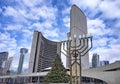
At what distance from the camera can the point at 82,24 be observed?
9562 cm

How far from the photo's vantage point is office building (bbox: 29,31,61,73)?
324ft

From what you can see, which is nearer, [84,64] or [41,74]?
[41,74]

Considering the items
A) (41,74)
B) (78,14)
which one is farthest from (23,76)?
(78,14)

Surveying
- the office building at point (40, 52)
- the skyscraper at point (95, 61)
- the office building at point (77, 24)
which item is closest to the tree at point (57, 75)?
the office building at point (77, 24)

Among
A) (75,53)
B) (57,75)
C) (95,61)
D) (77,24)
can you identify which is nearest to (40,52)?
(77,24)

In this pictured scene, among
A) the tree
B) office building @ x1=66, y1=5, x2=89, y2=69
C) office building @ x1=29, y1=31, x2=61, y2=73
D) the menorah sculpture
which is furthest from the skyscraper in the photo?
the menorah sculpture

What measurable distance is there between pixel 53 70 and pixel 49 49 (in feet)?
260

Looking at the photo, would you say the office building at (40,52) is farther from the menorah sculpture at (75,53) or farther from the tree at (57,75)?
the menorah sculpture at (75,53)

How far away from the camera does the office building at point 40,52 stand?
324 feet

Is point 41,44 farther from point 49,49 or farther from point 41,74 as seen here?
point 41,74

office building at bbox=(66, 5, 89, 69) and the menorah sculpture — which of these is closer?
the menorah sculpture

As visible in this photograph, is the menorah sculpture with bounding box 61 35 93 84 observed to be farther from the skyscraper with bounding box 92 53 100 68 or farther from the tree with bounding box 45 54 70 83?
the skyscraper with bounding box 92 53 100 68

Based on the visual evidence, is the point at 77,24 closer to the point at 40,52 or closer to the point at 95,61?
the point at 40,52

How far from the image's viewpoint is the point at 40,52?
337 feet
